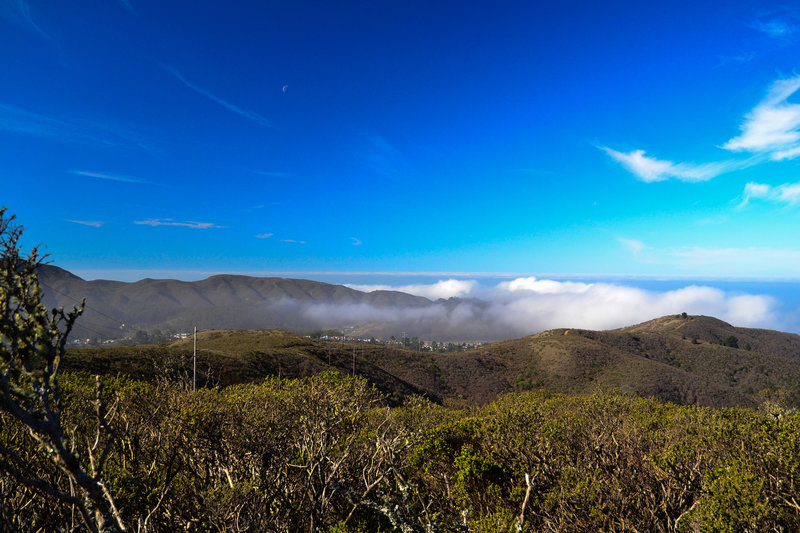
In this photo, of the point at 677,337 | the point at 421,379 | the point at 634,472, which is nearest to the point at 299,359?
the point at 421,379

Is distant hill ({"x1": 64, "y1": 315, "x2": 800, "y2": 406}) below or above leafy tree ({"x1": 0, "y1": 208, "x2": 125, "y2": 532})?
below

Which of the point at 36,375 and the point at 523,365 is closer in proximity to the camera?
the point at 36,375

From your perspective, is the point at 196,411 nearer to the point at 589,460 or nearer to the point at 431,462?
the point at 431,462

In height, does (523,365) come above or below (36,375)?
below

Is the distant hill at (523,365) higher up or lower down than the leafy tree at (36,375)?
lower down

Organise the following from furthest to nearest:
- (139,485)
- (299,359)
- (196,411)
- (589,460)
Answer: (299,359)
(589,460)
(196,411)
(139,485)

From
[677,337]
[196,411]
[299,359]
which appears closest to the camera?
[196,411]

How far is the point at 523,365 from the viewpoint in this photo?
13088cm

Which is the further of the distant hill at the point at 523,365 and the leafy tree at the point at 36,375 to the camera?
the distant hill at the point at 523,365

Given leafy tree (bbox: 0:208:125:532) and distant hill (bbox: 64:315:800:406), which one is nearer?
leafy tree (bbox: 0:208:125:532)

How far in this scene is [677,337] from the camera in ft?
565

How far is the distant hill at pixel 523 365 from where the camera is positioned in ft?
279

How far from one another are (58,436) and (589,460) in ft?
70.4

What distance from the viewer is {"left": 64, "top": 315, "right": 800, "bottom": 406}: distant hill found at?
84938 millimetres
